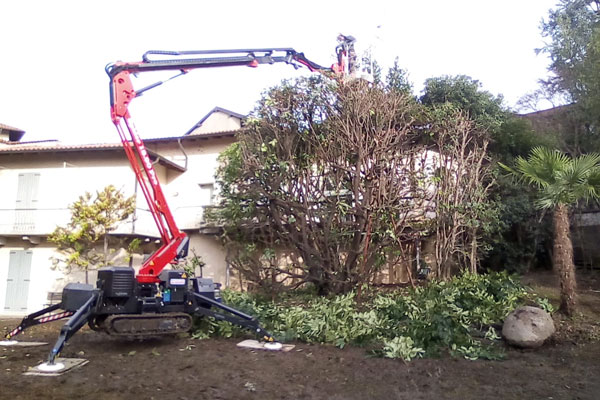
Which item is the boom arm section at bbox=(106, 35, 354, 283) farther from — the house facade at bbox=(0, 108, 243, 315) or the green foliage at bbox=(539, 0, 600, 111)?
the green foliage at bbox=(539, 0, 600, 111)

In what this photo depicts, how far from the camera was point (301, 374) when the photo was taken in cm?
679

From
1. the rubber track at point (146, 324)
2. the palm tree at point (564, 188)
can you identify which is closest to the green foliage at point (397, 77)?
the palm tree at point (564, 188)

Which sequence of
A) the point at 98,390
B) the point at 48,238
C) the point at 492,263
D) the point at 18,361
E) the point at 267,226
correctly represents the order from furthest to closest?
the point at 48,238, the point at 492,263, the point at 267,226, the point at 18,361, the point at 98,390

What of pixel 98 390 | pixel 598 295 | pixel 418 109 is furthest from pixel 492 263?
pixel 98 390

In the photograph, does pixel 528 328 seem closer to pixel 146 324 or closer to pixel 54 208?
pixel 146 324

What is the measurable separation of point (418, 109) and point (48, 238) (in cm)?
1285

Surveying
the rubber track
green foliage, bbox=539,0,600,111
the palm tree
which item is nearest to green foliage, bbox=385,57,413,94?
green foliage, bbox=539,0,600,111

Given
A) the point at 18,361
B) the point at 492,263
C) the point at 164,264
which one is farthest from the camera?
the point at 492,263

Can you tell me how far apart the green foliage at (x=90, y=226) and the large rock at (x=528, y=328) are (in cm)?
1258

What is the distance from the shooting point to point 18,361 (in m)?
7.62

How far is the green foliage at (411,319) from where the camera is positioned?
26.1 ft

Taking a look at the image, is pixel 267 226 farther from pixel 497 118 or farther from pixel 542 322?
pixel 497 118

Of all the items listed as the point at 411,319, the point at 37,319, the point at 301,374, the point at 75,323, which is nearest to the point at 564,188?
the point at 411,319

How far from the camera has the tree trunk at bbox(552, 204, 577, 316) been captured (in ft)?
29.0
